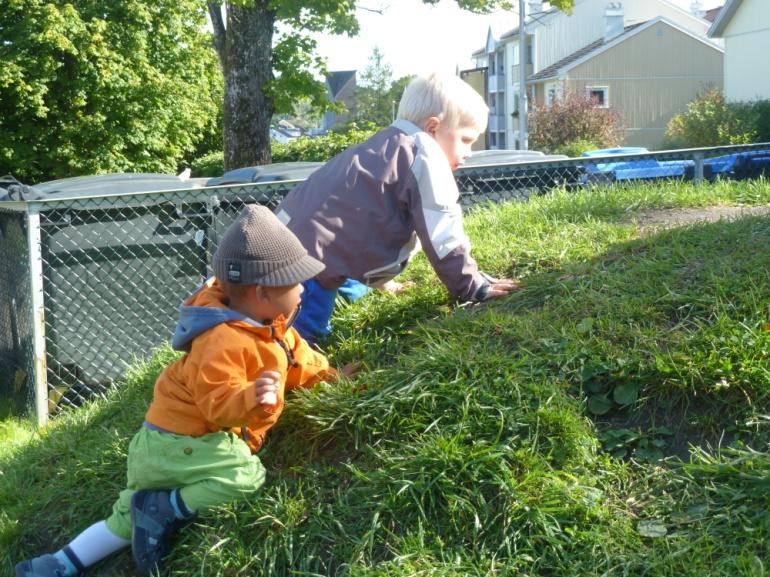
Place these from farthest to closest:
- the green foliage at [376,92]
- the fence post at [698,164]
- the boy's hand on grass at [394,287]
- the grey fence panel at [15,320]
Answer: the green foliage at [376,92], the fence post at [698,164], the grey fence panel at [15,320], the boy's hand on grass at [394,287]

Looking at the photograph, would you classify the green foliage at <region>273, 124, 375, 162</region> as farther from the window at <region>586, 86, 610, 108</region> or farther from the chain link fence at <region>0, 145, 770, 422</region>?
the window at <region>586, 86, 610, 108</region>

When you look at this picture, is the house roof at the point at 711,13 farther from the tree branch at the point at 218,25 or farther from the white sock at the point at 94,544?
the white sock at the point at 94,544

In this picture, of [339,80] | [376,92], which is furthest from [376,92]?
[339,80]

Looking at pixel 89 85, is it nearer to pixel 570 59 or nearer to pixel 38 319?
pixel 38 319

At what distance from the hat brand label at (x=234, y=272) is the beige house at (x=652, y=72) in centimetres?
5409

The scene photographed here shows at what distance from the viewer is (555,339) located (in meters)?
3.60

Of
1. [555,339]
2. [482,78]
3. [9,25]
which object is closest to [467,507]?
[555,339]

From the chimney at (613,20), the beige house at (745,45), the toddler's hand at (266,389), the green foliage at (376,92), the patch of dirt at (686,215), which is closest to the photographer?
the toddler's hand at (266,389)

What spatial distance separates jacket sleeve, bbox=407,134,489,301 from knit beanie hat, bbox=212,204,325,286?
804mm

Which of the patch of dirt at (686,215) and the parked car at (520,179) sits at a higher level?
the parked car at (520,179)

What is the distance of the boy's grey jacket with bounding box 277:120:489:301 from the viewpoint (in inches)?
159

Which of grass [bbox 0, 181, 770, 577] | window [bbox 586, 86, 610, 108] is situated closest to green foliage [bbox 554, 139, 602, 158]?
window [bbox 586, 86, 610, 108]

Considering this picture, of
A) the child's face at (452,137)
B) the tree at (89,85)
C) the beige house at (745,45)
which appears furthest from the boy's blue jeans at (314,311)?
the beige house at (745,45)

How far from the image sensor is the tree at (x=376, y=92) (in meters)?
86.1
